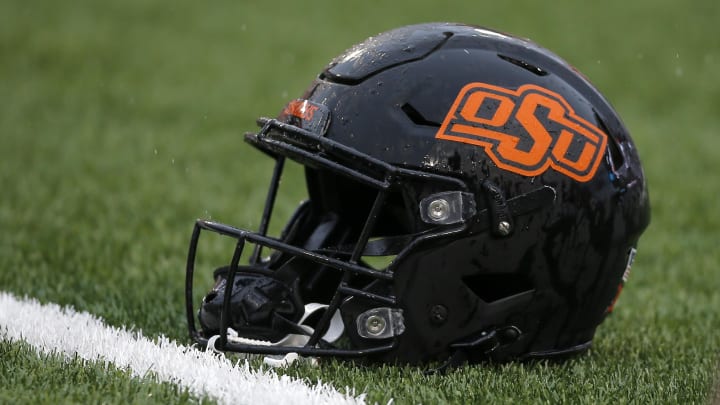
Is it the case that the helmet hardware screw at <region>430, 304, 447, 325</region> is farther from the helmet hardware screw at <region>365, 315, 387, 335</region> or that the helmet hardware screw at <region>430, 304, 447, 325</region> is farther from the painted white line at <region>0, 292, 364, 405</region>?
the painted white line at <region>0, 292, 364, 405</region>

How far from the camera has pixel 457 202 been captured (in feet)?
9.30

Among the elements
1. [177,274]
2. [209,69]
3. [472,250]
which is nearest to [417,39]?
[472,250]

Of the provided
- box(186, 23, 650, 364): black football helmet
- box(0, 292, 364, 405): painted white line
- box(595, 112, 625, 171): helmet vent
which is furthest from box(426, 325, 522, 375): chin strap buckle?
box(595, 112, 625, 171): helmet vent

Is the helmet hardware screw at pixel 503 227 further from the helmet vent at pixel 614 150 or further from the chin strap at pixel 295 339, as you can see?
the chin strap at pixel 295 339

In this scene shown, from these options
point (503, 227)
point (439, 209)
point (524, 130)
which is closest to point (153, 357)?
point (439, 209)

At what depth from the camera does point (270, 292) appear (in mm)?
3162

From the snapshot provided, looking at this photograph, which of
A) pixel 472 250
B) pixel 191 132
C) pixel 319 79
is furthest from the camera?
pixel 191 132

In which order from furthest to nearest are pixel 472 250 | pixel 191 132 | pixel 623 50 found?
pixel 623 50
pixel 191 132
pixel 472 250

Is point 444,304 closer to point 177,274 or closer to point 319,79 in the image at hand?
point 319,79

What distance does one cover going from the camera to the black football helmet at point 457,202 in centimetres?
285

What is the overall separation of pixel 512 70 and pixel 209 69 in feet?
26.6

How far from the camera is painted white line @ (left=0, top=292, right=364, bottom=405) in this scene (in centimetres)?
266

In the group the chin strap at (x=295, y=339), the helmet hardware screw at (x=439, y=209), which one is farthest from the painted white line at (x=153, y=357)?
the helmet hardware screw at (x=439, y=209)

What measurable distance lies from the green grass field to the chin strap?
0.11 meters
